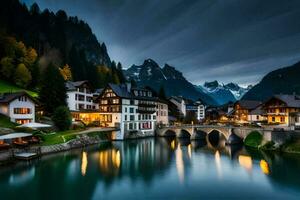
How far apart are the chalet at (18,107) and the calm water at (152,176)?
1562 centimetres

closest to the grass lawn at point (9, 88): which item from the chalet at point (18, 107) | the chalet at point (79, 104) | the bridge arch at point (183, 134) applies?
the chalet at point (79, 104)

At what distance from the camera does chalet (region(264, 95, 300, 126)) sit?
71688mm

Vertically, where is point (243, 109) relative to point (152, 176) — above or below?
above

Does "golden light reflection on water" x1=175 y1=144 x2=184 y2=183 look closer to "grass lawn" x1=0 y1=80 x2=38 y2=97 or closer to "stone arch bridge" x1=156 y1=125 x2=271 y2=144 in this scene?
"stone arch bridge" x1=156 y1=125 x2=271 y2=144

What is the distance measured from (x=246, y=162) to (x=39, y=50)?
128 meters

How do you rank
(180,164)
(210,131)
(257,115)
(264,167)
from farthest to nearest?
(257,115)
(210,131)
(180,164)
(264,167)

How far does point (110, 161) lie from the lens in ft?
160

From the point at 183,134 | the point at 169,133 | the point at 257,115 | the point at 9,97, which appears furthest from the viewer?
the point at 257,115

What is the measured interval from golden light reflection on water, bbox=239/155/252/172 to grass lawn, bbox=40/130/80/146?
3725 centimetres

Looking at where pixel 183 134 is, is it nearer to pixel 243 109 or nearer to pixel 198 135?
pixel 198 135

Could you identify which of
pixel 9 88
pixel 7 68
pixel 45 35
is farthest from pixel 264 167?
pixel 45 35

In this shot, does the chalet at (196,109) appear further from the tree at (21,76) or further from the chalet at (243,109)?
the tree at (21,76)

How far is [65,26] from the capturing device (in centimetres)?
18938

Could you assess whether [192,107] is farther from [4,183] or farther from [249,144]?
[4,183]
